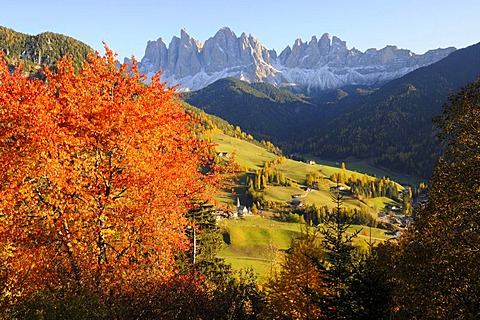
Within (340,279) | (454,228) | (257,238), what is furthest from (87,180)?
(257,238)

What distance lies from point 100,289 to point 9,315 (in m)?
4.48

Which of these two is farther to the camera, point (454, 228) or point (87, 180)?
point (87, 180)

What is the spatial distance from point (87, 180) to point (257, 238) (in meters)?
146

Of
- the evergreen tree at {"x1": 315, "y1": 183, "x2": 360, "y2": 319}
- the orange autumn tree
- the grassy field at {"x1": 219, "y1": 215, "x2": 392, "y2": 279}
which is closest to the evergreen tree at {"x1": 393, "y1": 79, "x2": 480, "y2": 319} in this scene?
the evergreen tree at {"x1": 315, "y1": 183, "x2": 360, "y2": 319}

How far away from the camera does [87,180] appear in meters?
17.5

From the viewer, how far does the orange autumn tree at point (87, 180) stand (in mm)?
15992

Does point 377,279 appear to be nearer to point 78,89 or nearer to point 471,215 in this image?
point 471,215

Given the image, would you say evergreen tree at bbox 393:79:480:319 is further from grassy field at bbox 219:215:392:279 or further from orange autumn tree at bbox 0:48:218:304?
grassy field at bbox 219:215:392:279

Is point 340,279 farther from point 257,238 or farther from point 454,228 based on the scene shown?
point 257,238

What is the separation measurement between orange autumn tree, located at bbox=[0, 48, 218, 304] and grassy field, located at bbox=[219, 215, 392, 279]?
10489 cm

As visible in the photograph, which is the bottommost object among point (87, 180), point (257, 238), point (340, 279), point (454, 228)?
point (257, 238)

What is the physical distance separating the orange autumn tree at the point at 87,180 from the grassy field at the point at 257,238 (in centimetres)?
10489

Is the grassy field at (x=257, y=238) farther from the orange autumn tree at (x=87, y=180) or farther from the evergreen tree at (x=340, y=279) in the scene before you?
the orange autumn tree at (x=87, y=180)

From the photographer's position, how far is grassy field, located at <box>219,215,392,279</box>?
441 feet
